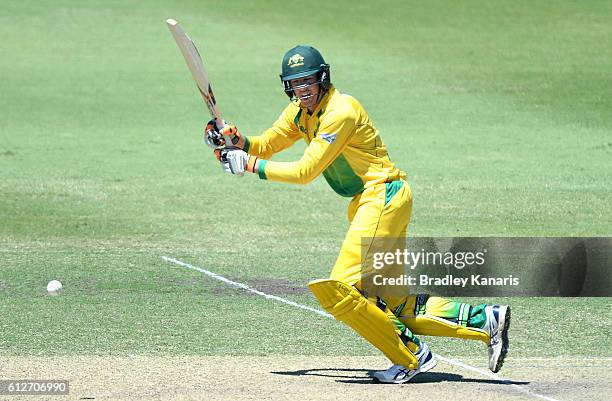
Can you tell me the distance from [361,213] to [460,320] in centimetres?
100

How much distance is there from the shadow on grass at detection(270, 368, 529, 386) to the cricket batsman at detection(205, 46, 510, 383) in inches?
4.5

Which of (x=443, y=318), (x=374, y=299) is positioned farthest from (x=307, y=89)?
(x=443, y=318)

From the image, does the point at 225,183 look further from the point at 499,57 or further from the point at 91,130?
the point at 499,57

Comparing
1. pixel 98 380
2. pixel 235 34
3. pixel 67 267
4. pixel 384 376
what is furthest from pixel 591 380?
pixel 235 34

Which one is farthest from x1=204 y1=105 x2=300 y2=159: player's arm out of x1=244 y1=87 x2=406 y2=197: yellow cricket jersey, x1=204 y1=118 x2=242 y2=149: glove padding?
x1=244 y1=87 x2=406 y2=197: yellow cricket jersey

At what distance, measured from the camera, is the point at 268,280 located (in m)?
12.3

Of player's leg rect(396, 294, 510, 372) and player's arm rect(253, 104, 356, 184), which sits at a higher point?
player's arm rect(253, 104, 356, 184)

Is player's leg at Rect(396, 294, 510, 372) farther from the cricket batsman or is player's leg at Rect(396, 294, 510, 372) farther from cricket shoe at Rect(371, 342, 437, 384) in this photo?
cricket shoe at Rect(371, 342, 437, 384)

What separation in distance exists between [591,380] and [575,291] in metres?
3.43

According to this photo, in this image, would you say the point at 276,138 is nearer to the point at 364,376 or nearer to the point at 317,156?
the point at 317,156

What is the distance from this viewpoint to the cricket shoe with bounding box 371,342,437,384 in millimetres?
8398

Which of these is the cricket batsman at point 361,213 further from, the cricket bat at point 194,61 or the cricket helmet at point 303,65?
the cricket bat at point 194,61

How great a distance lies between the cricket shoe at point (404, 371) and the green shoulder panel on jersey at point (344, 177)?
1178 mm

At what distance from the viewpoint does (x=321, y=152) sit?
8.26 meters
